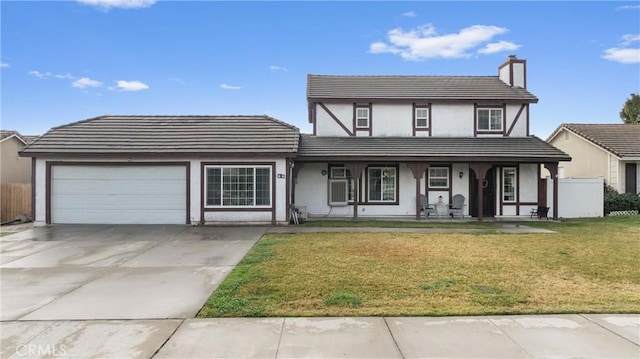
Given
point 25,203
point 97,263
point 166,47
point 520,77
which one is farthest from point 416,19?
point 25,203

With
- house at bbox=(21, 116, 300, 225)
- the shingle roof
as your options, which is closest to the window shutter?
house at bbox=(21, 116, 300, 225)

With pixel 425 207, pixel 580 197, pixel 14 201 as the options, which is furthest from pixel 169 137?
pixel 580 197

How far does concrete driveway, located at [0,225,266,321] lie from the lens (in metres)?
5.45

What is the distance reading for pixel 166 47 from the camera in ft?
59.9

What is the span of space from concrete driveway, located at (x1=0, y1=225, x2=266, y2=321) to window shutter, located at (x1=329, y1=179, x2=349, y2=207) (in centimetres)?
538

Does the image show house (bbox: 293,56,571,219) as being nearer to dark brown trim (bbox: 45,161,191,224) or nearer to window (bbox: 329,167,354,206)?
window (bbox: 329,167,354,206)

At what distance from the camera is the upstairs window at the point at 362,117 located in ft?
61.9

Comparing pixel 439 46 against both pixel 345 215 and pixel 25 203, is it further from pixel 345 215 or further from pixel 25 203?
pixel 25 203

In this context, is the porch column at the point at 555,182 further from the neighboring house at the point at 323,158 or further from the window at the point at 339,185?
the window at the point at 339,185

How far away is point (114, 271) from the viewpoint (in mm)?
7730

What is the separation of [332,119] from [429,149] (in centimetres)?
488

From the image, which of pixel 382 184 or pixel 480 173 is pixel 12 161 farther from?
pixel 480 173

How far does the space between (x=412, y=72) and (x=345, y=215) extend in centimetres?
963

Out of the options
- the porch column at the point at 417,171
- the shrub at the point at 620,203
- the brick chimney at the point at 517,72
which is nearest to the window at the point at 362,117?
the porch column at the point at 417,171
